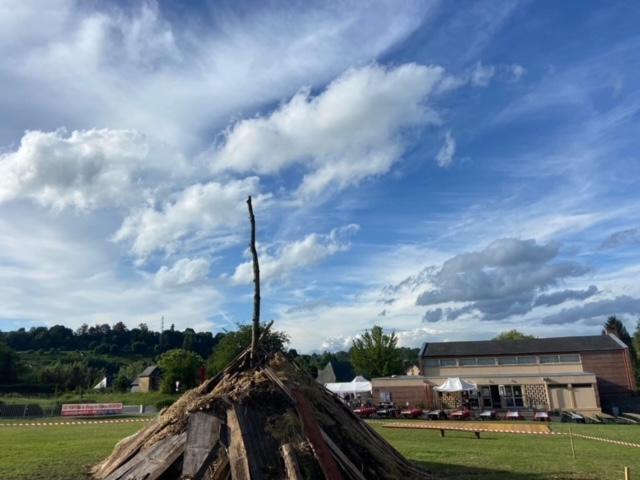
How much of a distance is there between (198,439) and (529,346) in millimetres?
44788

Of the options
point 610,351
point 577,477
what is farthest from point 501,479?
point 610,351

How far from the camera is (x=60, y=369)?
75125mm

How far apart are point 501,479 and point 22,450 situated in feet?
45.4

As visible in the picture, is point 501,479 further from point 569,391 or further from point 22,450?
point 569,391

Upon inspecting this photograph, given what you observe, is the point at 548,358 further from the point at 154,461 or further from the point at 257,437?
the point at 154,461

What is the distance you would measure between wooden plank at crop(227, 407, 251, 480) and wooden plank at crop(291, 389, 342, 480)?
3.59ft

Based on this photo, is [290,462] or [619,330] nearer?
[290,462]

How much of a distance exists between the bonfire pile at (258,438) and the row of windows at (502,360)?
126 ft

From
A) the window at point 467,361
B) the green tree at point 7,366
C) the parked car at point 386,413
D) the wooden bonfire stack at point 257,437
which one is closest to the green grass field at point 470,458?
the wooden bonfire stack at point 257,437

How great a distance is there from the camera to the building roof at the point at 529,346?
1764 inches

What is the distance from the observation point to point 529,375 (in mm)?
42688

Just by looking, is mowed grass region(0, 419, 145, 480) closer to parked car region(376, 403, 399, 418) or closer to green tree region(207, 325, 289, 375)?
parked car region(376, 403, 399, 418)

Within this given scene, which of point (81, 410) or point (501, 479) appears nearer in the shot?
point (501, 479)

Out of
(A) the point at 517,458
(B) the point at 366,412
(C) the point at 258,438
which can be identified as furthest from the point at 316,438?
(B) the point at 366,412
